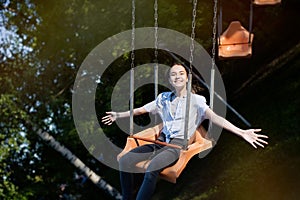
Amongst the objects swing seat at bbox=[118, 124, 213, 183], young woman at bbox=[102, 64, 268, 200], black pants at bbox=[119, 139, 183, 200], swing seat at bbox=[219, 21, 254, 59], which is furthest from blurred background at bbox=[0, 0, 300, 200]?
black pants at bbox=[119, 139, 183, 200]

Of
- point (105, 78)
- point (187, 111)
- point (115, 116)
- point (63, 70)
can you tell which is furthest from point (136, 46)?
point (187, 111)

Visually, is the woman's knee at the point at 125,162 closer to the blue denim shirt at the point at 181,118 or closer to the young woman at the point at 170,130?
the young woman at the point at 170,130

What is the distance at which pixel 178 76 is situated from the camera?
3.22 m

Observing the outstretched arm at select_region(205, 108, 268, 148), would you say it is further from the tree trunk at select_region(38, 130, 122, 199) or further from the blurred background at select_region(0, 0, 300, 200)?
the tree trunk at select_region(38, 130, 122, 199)

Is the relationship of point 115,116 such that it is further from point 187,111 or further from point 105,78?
point 105,78

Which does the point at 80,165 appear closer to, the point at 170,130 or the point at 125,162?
the point at 170,130

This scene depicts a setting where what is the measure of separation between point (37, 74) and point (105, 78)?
56.6 inches

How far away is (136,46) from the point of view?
7.20 m

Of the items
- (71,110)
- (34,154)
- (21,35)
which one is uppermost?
(21,35)

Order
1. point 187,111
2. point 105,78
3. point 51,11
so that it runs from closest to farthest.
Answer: point 187,111 < point 105,78 < point 51,11

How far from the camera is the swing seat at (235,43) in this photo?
494cm

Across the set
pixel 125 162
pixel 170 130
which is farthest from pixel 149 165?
pixel 170 130

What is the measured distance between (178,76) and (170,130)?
31 cm

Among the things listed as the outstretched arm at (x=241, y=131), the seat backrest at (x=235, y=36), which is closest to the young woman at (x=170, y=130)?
the outstretched arm at (x=241, y=131)
